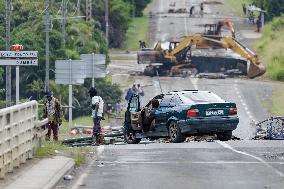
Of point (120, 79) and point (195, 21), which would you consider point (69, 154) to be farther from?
point (195, 21)

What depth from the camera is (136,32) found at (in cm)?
10850

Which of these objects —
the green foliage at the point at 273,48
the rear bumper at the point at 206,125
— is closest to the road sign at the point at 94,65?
the green foliage at the point at 273,48

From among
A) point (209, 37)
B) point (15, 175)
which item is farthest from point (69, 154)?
point (209, 37)

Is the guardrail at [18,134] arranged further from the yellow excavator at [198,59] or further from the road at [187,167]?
the yellow excavator at [198,59]

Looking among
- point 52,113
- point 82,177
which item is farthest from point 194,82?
point 82,177

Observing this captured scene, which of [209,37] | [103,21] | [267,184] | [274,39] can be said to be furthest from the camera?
[103,21]

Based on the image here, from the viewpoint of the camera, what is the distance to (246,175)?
1945 cm

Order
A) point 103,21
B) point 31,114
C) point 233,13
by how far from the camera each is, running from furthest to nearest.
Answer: point 233,13 < point 103,21 < point 31,114

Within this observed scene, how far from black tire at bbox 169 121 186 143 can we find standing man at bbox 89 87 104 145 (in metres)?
2.07

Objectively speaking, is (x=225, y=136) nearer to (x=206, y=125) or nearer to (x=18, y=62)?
(x=206, y=125)

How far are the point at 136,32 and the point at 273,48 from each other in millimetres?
23995

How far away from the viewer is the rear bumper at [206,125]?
28.7 metres

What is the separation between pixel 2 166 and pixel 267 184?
182 inches

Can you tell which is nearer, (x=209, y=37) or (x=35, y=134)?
(x=35, y=134)
